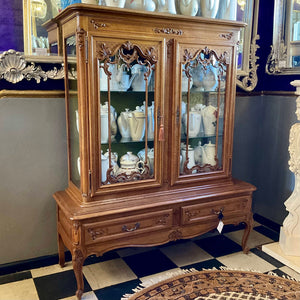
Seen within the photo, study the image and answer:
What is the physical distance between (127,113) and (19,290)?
1273 millimetres

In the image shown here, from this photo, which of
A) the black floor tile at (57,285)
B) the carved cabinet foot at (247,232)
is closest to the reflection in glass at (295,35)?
the carved cabinet foot at (247,232)

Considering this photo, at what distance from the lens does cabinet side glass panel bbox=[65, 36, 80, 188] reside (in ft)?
7.03

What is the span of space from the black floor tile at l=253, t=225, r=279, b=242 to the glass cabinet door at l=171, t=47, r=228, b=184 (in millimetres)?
914

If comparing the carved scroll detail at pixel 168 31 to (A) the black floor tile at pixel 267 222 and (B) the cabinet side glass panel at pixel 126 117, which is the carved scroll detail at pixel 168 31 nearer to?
(B) the cabinet side glass panel at pixel 126 117

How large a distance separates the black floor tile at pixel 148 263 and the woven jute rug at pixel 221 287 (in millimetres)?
153

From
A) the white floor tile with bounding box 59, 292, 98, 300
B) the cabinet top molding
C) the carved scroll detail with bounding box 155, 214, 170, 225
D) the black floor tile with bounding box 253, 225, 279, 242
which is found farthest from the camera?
the black floor tile with bounding box 253, 225, 279, 242

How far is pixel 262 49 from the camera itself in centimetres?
305

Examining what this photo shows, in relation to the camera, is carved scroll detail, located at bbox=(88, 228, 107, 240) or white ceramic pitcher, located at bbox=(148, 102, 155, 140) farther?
white ceramic pitcher, located at bbox=(148, 102, 155, 140)

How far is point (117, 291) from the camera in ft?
7.36

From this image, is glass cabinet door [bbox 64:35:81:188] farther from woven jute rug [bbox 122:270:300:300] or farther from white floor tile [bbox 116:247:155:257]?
woven jute rug [bbox 122:270:300:300]

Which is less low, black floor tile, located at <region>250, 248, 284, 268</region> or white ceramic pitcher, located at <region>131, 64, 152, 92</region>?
white ceramic pitcher, located at <region>131, 64, 152, 92</region>

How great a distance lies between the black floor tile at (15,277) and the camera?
2359 millimetres

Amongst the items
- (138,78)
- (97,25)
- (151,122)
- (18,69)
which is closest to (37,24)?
(18,69)

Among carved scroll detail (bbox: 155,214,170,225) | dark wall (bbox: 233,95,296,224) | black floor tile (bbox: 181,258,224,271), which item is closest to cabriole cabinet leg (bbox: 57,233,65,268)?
carved scroll detail (bbox: 155,214,170,225)
